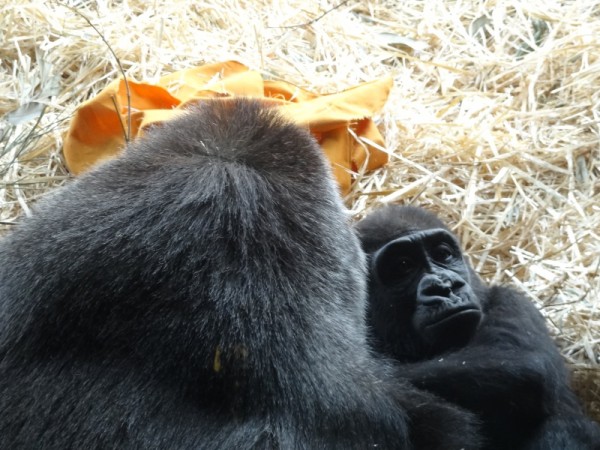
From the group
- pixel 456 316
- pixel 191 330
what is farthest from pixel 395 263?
pixel 191 330

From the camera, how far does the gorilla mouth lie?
2.24 meters

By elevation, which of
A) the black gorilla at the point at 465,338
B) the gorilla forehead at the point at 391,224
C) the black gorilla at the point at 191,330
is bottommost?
the black gorilla at the point at 465,338

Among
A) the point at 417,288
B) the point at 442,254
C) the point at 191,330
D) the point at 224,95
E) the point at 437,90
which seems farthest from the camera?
the point at 437,90

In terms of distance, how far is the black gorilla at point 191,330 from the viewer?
5.21ft

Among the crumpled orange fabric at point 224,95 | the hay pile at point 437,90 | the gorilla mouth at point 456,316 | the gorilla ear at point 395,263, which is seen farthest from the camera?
the crumpled orange fabric at point 224,95

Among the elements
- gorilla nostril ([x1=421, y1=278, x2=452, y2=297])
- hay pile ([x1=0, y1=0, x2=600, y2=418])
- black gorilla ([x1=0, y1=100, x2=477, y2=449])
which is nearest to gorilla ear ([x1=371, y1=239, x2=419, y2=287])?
gorilla nostril ([x1=421, y1=278, x2=452, y2=297])

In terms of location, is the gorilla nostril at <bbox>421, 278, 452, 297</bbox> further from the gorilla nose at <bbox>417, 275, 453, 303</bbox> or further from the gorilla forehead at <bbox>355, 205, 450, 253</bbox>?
the gorilla forehead at <bbox>355, 205, 450, 253</bbox>

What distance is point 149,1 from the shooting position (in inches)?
146

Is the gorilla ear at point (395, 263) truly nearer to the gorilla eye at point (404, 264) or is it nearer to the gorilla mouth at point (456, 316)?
the gorilla eye at point (404, 264)

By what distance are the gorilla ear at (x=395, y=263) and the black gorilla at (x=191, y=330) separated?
57cm

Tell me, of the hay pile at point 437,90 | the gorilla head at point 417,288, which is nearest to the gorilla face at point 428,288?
the gorilla head at point 417,288

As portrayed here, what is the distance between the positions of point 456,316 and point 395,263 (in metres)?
0.26

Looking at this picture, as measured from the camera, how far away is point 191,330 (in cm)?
162

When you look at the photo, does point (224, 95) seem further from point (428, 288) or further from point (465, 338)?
point (465, 338)
